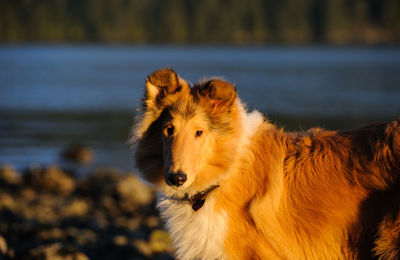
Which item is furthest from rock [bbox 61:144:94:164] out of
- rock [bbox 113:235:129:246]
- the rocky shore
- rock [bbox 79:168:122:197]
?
rock [bbox 113:235:129:246]

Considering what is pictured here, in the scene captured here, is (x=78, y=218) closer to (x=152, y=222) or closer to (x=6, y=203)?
(x=152, y=222)

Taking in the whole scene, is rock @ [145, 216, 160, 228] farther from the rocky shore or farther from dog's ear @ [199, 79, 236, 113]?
dog's ear @ [199, 79, 236, 113]

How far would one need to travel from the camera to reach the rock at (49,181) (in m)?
14.9

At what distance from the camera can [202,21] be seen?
177m

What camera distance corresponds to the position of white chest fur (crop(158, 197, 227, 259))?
5.24 meters

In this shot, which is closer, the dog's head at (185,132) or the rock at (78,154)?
the dog's head at (185,132)

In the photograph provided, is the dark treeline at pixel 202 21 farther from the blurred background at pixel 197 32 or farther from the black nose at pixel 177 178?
the black nose at pixel 177 178

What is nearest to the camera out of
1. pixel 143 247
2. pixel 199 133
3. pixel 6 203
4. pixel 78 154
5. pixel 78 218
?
pixel 199 133

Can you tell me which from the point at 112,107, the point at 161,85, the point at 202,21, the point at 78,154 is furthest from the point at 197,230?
the point at 202,21

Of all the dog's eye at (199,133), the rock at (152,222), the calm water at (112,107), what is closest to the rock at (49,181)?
the calm water at (112,107)

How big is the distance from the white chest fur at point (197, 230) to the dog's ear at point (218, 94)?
1.01 meters

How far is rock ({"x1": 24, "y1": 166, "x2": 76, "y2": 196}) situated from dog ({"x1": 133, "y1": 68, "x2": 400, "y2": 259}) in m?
9.90

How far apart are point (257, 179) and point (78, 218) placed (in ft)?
23.5

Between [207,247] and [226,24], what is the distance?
176 meters
